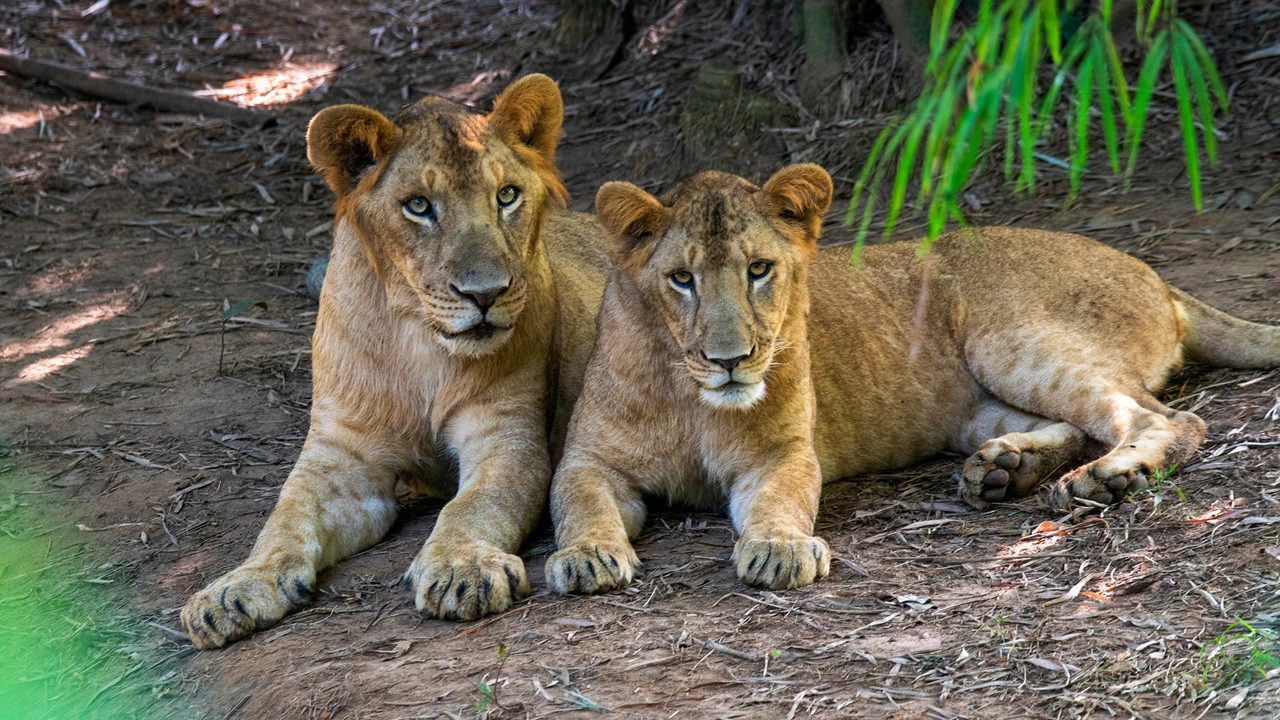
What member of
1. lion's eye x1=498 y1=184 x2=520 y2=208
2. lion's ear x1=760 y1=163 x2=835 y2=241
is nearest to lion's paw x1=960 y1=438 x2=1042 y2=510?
lion's ear x1=760 y1=163 x2=835 y2=241

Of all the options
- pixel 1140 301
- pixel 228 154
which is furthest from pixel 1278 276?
pixel 228 154

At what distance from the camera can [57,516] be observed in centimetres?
539

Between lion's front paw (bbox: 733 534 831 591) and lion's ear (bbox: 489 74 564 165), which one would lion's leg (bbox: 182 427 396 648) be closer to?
lion's ear (bbox: 489 74 564 165)

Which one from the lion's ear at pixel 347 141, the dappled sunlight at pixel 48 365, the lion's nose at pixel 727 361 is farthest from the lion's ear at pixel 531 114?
the dappled sunlight at pixel 48 365

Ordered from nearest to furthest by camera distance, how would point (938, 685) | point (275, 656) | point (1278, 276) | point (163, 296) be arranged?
point (938, 685)
point (275, 656)
point (1278, 276)
point (163, 296)

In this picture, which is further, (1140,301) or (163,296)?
(163,296)

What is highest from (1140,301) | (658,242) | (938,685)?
(658,242)

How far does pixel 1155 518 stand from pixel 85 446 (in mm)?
4423

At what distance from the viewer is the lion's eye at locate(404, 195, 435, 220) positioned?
4.54 meters

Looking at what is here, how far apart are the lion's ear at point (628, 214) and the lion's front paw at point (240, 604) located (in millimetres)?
1509

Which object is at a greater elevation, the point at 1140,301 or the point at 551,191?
the point at 551,191

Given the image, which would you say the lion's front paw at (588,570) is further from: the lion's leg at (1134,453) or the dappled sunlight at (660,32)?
the dappled sunlight at (660,32)

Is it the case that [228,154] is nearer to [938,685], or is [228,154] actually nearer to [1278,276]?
[1278,276]

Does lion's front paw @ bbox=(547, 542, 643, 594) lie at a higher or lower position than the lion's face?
lower
